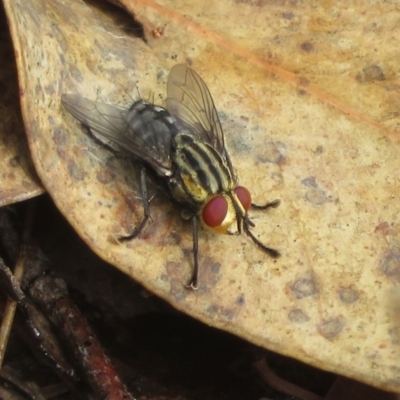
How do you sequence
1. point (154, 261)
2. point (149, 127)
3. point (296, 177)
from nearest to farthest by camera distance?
point (154, 261)
point (296, 177)
point (149, 127)

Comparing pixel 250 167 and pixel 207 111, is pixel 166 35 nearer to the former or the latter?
pixel 207 111

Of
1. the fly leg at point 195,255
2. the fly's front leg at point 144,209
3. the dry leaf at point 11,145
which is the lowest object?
the fly leg at point 195,255

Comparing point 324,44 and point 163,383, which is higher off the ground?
point 324,44

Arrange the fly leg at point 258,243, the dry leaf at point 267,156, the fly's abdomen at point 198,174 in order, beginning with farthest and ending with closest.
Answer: the fly's abdomen at point 198,174
the fly leg at point 258,243
the dry leaf at point 267,156

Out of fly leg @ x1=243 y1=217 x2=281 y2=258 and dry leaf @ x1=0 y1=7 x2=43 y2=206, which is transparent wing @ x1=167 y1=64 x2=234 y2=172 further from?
dry leaf @ x1=0 y1=7 x2=43 y2=206

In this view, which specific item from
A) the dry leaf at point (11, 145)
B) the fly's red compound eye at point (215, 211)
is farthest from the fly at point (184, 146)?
the dry leaf at point (11, 145)

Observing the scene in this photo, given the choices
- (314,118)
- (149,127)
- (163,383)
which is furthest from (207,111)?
(163,383)

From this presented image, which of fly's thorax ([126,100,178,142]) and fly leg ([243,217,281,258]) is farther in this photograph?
fly's thorax ([126,100,178,142])

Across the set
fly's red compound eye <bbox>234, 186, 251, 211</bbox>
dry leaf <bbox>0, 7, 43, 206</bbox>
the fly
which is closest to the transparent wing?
the fly

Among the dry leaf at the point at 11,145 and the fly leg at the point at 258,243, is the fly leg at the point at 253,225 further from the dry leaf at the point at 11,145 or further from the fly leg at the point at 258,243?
the dry leaf at the point at 11,145
